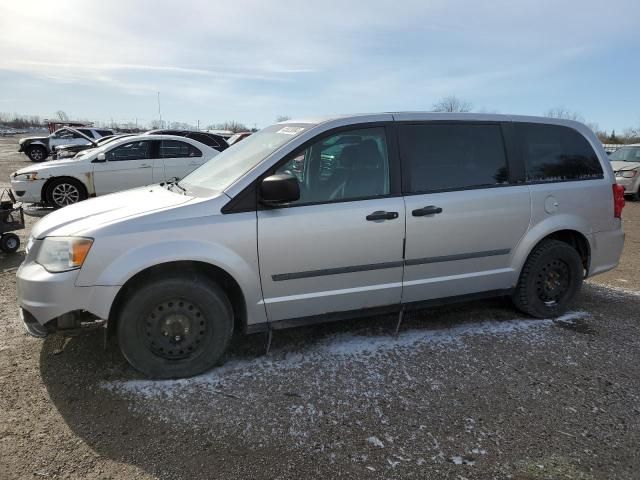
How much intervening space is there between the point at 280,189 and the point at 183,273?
868 millimetres

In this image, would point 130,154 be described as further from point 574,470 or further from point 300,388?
point 574,470

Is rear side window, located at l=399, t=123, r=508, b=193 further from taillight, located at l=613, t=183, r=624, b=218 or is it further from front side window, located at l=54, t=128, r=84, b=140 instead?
front side window, located at l=54, t=128, r=84, b=140

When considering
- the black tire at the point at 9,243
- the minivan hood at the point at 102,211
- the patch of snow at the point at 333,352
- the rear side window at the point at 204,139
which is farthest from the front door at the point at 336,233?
the rear side window at the point at 204,139

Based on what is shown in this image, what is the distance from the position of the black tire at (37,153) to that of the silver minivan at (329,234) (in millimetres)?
25358

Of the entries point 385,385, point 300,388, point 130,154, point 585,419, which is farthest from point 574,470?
point 130,154

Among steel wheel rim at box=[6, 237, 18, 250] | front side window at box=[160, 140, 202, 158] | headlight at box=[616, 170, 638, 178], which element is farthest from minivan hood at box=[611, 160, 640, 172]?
steel wheel rim at box=[6, 237, 18, 250]

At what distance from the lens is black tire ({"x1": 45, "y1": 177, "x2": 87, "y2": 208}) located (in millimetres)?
9859

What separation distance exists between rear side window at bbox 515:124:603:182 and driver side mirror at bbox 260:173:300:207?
222cm

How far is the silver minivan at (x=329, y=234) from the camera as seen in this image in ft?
10.1

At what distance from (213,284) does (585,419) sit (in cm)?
250

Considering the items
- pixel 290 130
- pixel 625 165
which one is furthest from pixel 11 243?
pixel 625 165

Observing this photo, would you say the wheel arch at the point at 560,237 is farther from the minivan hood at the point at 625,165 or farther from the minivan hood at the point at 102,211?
the minivan hood at the point at 625,165

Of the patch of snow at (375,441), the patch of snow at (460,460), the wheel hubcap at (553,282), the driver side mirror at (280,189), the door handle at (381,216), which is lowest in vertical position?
the patch of snow at (460,460)

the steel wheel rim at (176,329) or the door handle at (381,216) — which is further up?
the door handle at (381,216)
